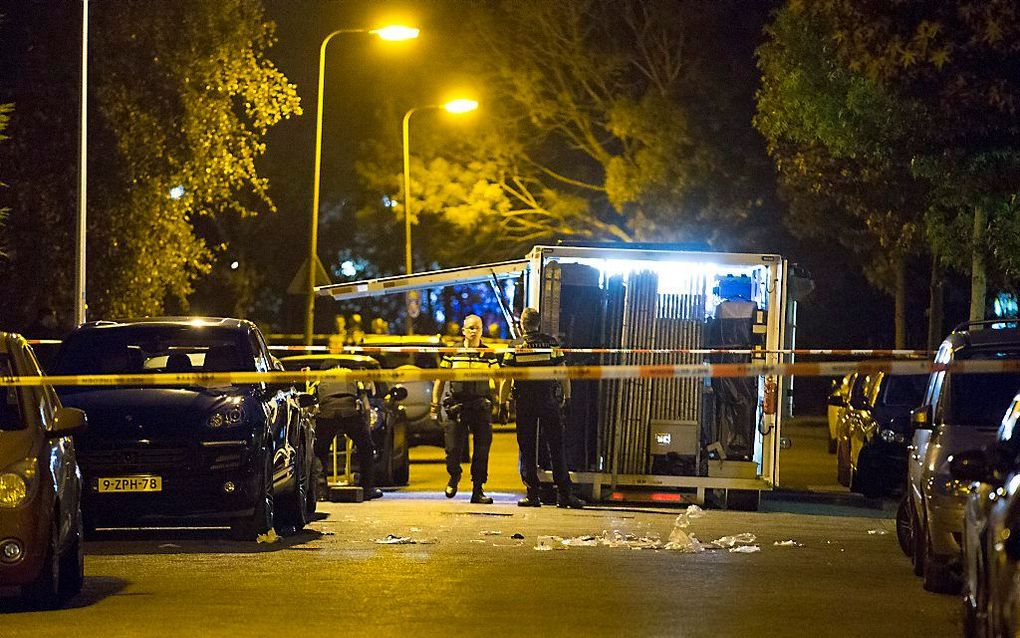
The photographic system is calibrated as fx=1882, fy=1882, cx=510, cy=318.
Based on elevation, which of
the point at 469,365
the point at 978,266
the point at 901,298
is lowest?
the point at 469,365

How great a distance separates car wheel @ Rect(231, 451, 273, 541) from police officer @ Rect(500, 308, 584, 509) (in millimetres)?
3722

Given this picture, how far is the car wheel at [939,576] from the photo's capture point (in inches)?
427

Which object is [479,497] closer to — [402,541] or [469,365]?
[469,365]

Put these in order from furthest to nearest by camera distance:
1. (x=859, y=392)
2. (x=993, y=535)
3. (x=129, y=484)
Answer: (x=859, y=392), (x=129, y=484), (x=993, y=535)

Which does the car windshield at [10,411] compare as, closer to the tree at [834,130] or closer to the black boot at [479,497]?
the black boot at [479,497]

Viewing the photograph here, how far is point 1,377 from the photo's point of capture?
10.3m

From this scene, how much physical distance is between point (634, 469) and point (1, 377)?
8.23 m

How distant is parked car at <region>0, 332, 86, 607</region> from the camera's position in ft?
31.8

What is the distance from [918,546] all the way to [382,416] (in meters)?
8.87

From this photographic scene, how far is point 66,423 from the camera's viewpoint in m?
10.2

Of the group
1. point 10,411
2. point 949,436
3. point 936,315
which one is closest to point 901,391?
point 936,315

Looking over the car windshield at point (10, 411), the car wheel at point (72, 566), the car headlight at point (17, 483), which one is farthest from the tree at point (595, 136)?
the car headlight at point (17, 483)

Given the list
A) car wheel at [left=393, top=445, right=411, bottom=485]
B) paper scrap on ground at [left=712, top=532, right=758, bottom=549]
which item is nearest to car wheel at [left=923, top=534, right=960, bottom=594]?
paper scrap on ground at [left=712, top=532, right=758, bottom=549]

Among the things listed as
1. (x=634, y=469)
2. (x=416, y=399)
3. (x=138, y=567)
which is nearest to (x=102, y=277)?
(x=416, y=399)
